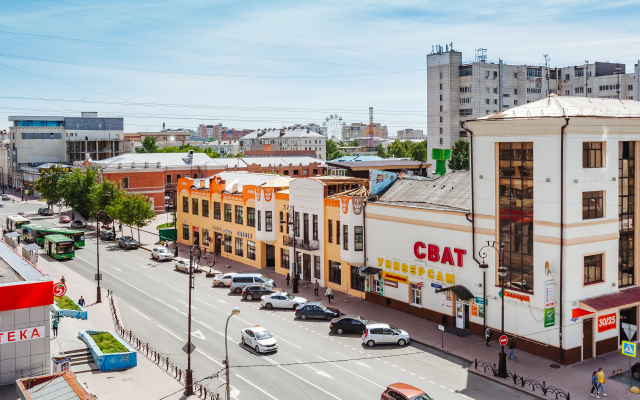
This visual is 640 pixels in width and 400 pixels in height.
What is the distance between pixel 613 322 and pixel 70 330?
116 feet

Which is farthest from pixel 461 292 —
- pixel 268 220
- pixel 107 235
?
pixel 107 235

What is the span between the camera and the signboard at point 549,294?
32.9 metres

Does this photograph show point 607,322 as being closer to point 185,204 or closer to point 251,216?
point 251,216

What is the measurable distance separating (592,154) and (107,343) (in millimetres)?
31695

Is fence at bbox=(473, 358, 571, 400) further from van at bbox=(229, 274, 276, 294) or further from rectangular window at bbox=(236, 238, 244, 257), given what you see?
rectangular window at bbox=(236, 238, 244, 257)

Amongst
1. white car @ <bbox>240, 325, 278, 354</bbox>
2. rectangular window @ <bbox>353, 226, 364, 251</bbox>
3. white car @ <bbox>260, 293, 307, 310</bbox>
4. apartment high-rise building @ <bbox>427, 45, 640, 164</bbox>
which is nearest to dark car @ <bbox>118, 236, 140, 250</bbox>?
white car @ <bbox>260, 293, 307, 310</bbox>

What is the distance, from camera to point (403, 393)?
85.5 feet

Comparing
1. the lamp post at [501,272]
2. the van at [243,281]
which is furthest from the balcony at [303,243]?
the lamp post at [501,272]

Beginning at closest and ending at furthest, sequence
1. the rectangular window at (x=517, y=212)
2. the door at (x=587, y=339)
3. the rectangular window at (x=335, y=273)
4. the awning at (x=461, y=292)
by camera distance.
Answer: the door at (x=587, y=339), the rectangular window at (x=517, y=212), the awning at (x=461, y=292), the rectangular window at (x=335, y=273)

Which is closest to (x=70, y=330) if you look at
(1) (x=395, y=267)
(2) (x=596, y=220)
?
(1) (x=395, y=267)

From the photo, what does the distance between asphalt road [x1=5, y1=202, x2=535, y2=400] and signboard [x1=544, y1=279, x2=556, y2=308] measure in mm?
5927

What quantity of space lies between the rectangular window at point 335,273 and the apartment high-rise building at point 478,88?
77.5 metres

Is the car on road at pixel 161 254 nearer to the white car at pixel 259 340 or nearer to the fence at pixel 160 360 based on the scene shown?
the fence at pixel 160 360

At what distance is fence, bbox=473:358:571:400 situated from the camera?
28.3 m
